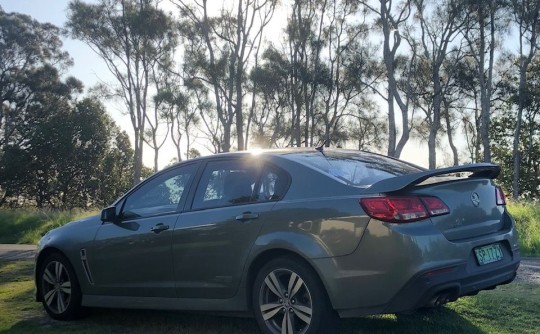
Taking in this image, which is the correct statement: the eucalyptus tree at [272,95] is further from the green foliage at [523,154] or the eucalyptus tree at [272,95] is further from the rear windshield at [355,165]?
the rear windshield at [355,165]

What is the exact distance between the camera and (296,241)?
4211 millimetres

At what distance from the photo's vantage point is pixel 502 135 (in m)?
44.8

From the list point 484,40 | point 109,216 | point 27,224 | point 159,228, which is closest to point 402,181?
point 159,228

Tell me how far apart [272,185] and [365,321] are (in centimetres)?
146

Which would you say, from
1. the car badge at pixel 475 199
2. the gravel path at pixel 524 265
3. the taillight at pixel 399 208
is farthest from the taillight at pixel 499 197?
the gravel path at pixel 524 265

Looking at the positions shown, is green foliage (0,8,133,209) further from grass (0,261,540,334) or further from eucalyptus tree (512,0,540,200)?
grass (0,261,540,334)

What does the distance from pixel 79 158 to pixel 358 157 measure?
4306 cm

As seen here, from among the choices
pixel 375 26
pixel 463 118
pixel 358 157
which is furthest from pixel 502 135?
pixel 358 157

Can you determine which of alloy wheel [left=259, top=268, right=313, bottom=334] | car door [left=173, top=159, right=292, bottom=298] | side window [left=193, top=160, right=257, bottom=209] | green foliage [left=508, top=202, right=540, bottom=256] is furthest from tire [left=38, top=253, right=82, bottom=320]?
green foliage [left=508, top=202, right=540, bottom=256]

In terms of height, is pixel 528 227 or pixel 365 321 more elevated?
pixel 528 227

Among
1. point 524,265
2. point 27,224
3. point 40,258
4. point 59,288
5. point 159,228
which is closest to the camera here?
point 159,228

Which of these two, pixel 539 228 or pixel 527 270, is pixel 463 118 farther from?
pixel 527 270

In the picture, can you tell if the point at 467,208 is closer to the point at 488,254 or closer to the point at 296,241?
the point at 488,254

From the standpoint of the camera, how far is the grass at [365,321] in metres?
4.86
